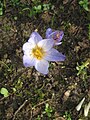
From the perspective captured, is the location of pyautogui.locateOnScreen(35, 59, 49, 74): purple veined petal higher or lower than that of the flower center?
lower

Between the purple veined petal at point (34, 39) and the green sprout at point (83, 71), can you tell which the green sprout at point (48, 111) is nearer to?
the green sprout at point (83, 71)

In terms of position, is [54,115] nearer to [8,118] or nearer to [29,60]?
[8,118]

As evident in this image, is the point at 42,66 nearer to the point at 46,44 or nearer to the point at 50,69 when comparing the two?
the point at 46,44

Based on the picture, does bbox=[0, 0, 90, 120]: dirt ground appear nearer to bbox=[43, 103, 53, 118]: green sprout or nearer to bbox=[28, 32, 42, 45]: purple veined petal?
bbox=[43, 103, 53, 118]: green sprout

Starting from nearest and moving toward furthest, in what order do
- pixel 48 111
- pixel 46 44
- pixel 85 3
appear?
pixel 46 44 < pixel 48 111 < pixel 85 3

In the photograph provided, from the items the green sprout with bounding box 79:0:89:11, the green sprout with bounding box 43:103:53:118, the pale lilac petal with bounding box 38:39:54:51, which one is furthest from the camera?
the green sprout with bounding box 79:0:89:11

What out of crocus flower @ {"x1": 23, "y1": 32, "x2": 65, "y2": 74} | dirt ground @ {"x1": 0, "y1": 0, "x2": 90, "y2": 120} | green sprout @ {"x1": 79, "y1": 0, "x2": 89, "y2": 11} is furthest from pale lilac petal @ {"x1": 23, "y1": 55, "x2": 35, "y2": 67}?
green sprout @ {"x1": 79, "y1": 0, "x2": 89, "y2": 11}

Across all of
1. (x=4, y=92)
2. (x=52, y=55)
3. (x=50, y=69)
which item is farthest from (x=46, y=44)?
(x=4, y=92)
